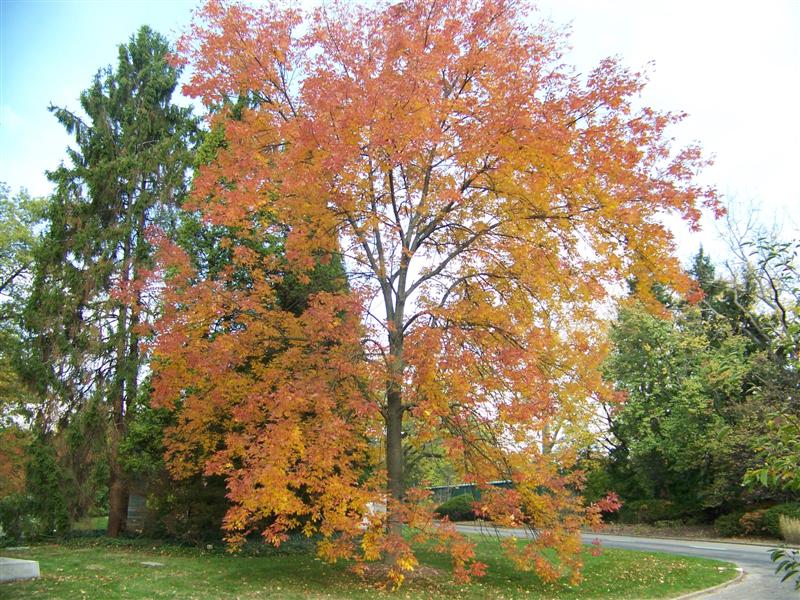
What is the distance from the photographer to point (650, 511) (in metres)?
26.0

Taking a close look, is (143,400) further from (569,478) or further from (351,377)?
(569,478)

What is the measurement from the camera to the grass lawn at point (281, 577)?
857cm

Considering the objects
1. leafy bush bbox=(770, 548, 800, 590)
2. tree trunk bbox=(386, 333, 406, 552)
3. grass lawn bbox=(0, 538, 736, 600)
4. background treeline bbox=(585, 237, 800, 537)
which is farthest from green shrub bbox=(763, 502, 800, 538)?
leafy bush bbox=(770, 548, 800, 590)

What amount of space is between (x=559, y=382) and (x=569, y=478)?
1.56 metres

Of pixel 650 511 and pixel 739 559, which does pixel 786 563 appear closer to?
pixel 739 559

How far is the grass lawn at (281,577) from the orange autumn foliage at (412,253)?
2.63 ft

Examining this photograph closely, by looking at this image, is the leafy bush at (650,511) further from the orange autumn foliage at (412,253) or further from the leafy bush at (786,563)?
the leafy bush at (786,563)

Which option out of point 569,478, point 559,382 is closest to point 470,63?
point 559,382

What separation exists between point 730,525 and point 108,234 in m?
23.5

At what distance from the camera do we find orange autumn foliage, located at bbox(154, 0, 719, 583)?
28.9 feet

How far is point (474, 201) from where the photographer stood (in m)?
10.9

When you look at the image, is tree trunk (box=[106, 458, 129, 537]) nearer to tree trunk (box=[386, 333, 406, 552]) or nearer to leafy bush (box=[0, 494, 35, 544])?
leafy bush (box=[0, 494, 35, 544])

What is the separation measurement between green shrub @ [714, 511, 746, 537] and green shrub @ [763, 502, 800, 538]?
1.16m

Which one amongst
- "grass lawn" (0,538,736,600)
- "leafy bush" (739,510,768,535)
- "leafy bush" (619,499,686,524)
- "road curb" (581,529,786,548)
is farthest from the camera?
"leafy bush" (619,499,686,524)
